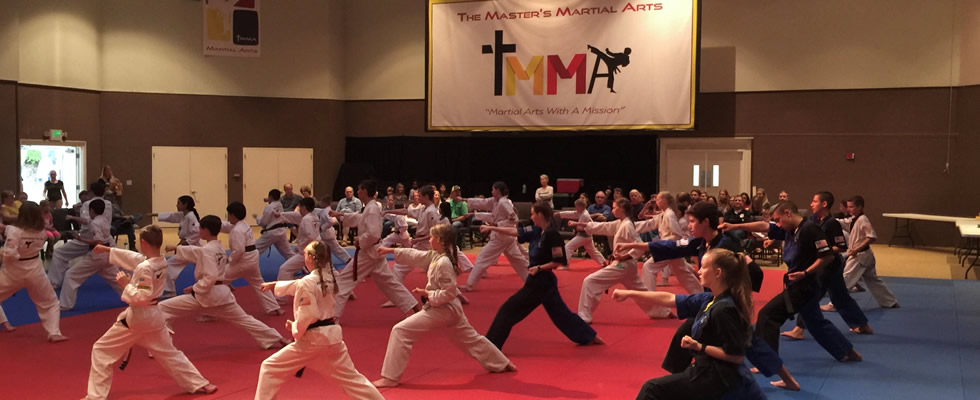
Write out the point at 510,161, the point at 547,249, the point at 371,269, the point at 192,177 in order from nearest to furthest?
the point at 547,249 → the point at 371,269 → the point at 510,161 → the point at 192,177

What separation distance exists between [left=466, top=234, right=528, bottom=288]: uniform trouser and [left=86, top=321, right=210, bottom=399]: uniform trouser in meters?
6.43

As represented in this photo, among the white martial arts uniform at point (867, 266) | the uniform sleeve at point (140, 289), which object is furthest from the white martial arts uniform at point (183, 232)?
the white martial arts uniform at point (867, 266)

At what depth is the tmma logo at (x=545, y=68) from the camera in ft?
67.5

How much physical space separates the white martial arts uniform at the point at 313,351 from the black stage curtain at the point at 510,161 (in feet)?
50.3

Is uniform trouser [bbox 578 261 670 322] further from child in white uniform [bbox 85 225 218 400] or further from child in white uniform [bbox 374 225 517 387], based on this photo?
child in white uniform [bbox 85 225 218 400]

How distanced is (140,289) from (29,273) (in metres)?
3.15

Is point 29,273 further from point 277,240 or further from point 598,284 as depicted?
point 598,284

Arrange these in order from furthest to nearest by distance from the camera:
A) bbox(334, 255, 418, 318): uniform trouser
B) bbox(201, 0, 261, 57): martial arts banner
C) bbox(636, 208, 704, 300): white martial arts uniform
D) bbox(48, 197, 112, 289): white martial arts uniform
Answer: bbox(201, 0, 261, 57): martial arts banner < bbox(48, 197, 112, 289): white martial arts uniform < bbox(636, 208, 704, 300): white martial arts uniform < bbox(334, 255, 418, 318): uniform trouser

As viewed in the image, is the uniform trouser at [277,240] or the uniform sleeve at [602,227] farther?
the uniform trouser at [277,240]

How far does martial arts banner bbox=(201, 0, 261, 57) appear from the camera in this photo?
2198cm

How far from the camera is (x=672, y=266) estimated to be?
10430 millimetres

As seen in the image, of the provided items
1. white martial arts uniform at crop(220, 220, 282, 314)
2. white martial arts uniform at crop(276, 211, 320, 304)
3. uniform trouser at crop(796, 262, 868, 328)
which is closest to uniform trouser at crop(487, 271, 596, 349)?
uniform trouser at crop(796, 262, 868, 328)

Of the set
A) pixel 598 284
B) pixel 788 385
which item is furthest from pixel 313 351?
pixel 598 284

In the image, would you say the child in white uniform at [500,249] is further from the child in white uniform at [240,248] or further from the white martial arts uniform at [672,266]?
the child in white uniform at [240,248]
